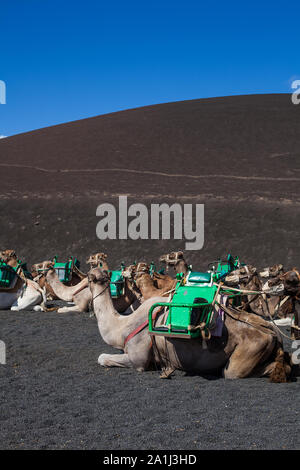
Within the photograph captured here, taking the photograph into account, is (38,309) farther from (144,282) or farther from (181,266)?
(181,266)

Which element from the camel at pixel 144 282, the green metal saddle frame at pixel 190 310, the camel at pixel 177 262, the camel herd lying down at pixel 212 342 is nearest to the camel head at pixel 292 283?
the camel herd lying down at pixel 212 342

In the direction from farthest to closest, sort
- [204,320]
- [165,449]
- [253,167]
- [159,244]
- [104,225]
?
[253,167] < [104,225] < [159,244] < [204,320] < [165,449]

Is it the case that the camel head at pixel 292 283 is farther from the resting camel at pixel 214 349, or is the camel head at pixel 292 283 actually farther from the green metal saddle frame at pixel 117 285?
the green metal saddle frame at pixel 117 285

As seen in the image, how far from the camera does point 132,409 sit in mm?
6387

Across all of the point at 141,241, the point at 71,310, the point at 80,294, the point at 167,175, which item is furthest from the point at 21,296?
the point at 167,175

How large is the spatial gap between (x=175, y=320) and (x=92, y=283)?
1.94 metres

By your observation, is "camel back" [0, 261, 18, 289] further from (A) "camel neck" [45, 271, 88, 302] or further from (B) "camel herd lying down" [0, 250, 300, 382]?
(B) "camel herd lying down" [0, 250, 300, 382]

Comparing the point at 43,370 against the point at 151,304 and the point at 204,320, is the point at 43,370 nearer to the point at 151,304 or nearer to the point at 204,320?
the point at 151,304

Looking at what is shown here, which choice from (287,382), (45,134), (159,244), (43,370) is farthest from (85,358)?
(45,134)

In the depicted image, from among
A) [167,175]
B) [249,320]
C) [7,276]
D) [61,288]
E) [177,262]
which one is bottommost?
[249,320]

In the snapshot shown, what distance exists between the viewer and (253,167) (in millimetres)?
56312

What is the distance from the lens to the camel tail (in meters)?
7.49

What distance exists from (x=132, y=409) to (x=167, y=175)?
160 feet

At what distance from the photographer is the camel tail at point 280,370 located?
7492mm
